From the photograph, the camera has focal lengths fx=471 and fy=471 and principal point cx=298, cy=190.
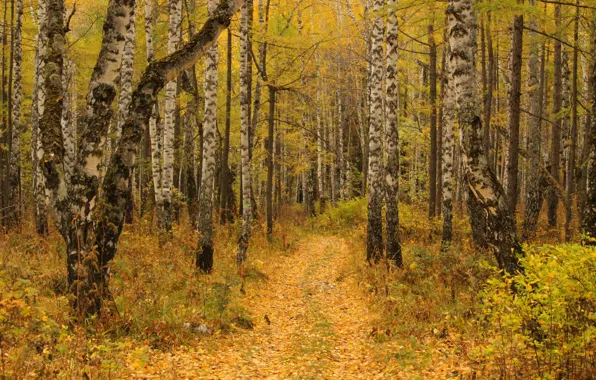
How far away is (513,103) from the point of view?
10633 mm

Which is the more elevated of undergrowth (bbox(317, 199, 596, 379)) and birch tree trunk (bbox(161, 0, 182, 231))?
birch tree trunk (bbox(161, 0, 182, 231))

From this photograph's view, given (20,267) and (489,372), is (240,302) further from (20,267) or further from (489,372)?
(489,372)

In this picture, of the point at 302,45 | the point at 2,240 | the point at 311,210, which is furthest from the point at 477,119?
the point at 311,210

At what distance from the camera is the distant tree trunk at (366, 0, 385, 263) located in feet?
38.7

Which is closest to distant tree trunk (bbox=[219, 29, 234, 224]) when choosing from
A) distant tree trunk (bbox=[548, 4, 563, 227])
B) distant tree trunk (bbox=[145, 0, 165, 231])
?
distant tree trunk (bbox=[145, 0, 165, 231])

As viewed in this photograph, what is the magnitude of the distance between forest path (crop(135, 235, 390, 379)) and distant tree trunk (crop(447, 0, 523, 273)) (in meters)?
2.24

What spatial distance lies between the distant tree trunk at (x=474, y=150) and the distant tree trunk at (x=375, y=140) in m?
5.13

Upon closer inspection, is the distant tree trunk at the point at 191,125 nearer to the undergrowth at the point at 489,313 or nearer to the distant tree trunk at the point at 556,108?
the undergrowth at the point at 489,313

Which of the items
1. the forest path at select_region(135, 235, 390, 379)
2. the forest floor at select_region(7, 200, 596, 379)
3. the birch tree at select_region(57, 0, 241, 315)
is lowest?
the forest path at select_region(135, 235, 390, 379)

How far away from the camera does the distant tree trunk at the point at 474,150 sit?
245 inches

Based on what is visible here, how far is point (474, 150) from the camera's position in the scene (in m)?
6.45

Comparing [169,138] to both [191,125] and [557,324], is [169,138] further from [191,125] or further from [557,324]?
[557,324]

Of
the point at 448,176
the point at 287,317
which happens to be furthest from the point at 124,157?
the point at 448,176

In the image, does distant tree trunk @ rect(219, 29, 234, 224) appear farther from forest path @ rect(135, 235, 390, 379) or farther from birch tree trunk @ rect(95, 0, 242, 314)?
birch tree trunk @ rect(95, 0, 242, 314)
